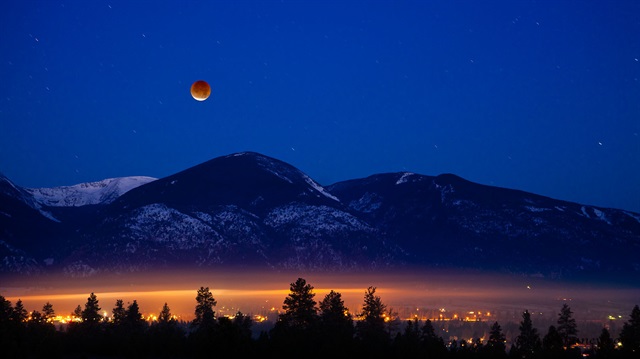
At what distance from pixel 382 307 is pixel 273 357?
55.3 m

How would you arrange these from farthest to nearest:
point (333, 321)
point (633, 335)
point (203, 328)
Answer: point (633, 335) → point (333, 321) → point (203, 328)

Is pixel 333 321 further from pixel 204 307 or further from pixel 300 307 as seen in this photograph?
pixel 204 307

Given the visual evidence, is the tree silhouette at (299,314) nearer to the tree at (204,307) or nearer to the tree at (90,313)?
the tree at (204,307)

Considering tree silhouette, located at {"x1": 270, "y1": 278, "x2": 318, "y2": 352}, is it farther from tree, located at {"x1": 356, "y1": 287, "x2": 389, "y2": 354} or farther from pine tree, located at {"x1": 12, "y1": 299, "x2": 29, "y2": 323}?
pine tree, located at {"x1": 12, "y1": 299, "x2": 29, "y2": 323}

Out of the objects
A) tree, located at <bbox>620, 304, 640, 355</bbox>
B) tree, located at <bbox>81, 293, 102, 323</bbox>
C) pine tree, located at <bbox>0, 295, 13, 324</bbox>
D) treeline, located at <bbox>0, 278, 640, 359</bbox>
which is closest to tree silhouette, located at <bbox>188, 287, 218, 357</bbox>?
treeline, located at <bbox>0, 278, 640, 359</bbox>

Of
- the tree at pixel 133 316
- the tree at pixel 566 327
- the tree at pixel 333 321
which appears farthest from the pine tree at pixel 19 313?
the tree at pixel 566 327

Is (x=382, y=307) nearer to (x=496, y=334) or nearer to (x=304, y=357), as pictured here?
(x=496, y=334)

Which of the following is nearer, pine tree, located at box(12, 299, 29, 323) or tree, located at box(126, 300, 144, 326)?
pine tree, located at box(12, 299, 29, 323)

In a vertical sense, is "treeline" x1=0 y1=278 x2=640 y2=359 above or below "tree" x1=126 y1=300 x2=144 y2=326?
below

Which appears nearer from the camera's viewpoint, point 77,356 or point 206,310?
point 77,356

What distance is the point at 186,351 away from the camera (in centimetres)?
7781

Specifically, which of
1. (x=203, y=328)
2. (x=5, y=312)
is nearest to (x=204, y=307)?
(x=203, y=328)

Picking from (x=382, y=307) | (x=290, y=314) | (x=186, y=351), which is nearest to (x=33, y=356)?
(x=186, y=351)

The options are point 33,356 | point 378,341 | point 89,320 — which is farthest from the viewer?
point 89,320
